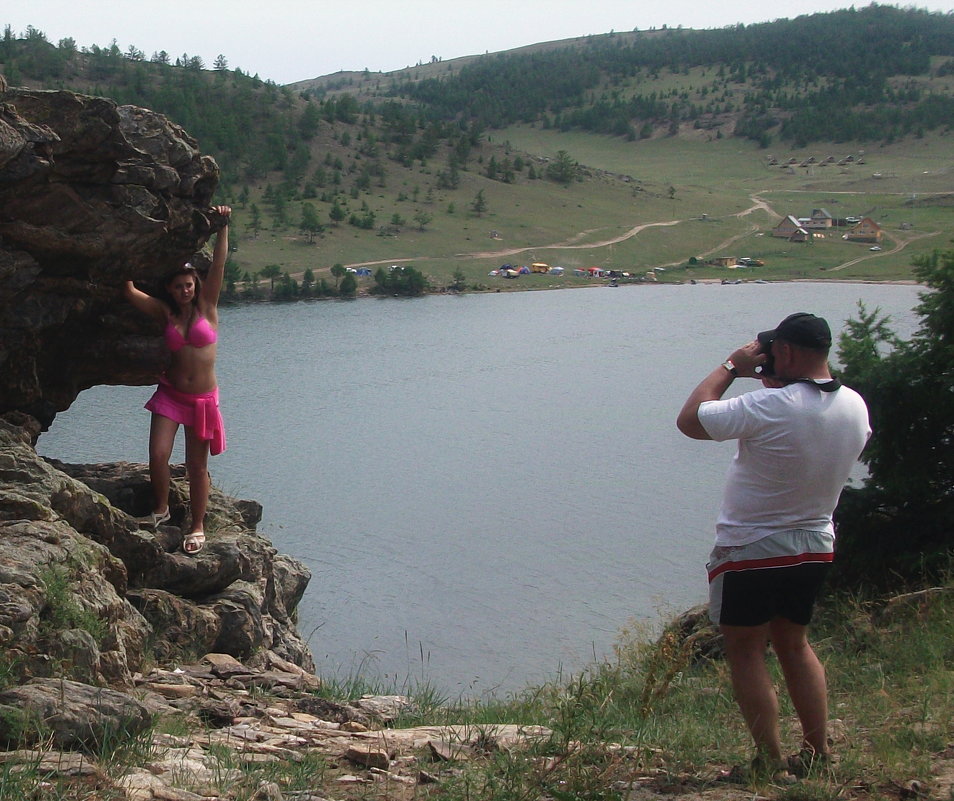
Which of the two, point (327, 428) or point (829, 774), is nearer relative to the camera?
point (829, 774)

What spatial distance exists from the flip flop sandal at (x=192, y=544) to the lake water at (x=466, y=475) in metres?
1.99

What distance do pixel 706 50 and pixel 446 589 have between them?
187393mm

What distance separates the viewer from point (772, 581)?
3.82m

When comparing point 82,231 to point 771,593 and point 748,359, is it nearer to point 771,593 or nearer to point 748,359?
point 748,359

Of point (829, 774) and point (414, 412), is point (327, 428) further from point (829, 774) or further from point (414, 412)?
point (829, 774)

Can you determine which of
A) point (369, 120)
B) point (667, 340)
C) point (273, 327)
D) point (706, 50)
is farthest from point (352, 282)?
point (706, 50)

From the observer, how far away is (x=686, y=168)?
383ft

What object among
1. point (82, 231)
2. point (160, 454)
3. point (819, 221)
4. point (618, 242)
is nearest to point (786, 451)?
point (160, 454)

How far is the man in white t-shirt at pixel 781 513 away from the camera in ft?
12.3

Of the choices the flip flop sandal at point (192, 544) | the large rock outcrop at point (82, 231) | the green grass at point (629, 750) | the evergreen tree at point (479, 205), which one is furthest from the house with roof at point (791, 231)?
the green grass at point (629, 750)

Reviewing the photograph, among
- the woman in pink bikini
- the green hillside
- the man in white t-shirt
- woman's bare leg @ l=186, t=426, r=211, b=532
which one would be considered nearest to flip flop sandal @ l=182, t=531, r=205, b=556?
the woman in pink bikini

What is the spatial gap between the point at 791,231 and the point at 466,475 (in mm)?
53262

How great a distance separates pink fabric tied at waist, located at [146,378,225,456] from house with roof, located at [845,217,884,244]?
64.3 m

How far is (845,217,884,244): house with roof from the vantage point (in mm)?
65844
